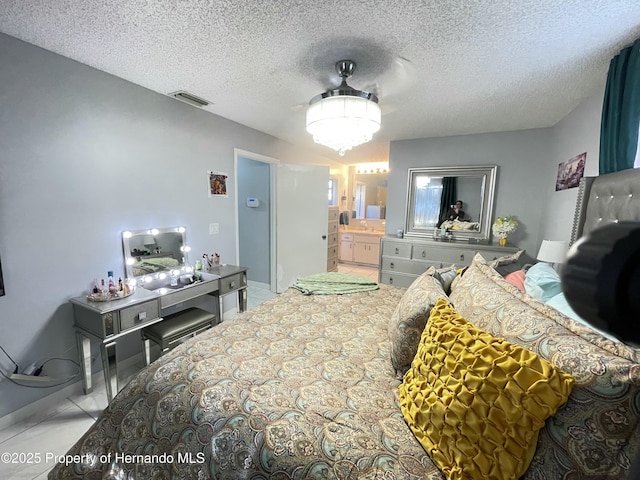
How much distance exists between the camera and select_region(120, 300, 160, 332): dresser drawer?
189 cm

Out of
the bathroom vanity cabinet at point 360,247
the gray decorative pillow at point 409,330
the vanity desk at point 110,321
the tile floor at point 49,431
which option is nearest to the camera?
the gray decorative pillow at point 409,330

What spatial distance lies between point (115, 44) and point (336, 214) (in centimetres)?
392

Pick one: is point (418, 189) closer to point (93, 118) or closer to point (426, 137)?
point (426, 137)

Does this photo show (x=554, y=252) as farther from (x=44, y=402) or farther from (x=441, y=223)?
(x=44, y=402)

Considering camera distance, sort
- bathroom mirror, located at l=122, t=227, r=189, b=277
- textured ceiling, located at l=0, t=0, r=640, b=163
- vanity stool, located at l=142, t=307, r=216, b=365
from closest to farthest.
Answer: textured ceiling, located at l=0, t=0, r=640, b=163, vanity stool, located at l=142, t=307, r=216, b=365, bathroom mirror, located at l=122, t=227, r=189, b=277

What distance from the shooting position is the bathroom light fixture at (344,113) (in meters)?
1.73

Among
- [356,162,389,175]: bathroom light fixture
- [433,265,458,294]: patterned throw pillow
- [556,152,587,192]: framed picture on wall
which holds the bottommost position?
[433,265,458,294]: patterned throw pillow

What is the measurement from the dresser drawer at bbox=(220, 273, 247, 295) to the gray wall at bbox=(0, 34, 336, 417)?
0.75m

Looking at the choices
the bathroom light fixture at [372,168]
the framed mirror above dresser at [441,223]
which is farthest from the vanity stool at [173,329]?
the bathroom light fixture at [372,168]

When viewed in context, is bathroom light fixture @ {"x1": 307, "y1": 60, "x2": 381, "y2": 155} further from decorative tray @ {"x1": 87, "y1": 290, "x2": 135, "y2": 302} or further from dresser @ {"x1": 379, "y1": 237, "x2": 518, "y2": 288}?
dresser @ {"x1": 379, "y1": 237, "x2": 518, "y2": 288}

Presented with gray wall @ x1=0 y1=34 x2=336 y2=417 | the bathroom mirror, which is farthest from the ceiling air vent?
the bathroom mirror

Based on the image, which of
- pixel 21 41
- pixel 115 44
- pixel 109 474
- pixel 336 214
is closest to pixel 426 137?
pixel 336 214

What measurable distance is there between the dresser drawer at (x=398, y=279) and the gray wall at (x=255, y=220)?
1.79 meters

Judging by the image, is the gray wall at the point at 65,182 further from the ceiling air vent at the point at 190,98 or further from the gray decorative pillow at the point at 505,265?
the gray decorative pillow at the point at 505,265
